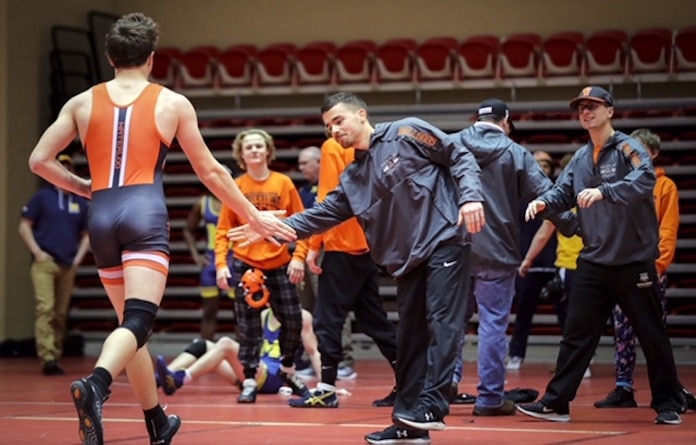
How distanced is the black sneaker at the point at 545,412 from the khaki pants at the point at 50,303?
6.72m

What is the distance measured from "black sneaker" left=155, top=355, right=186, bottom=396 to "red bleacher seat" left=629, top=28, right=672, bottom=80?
9.32 meters

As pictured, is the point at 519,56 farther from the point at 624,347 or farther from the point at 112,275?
the point at 112,275

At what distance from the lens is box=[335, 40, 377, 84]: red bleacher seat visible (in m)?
17.5

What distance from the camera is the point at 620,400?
27.5 feet

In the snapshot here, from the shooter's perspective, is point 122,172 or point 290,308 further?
point 290,308

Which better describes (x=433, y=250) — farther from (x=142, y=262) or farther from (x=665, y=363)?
(x=665, y=363)

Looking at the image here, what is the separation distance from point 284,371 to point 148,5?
37.7ft

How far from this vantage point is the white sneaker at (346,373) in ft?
37.3

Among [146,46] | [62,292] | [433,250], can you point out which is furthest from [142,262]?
[62,292]

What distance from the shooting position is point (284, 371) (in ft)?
30.7

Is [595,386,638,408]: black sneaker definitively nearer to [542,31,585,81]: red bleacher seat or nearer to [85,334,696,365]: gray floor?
[85,334,696,365]: gray floor

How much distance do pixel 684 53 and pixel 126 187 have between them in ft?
40.7

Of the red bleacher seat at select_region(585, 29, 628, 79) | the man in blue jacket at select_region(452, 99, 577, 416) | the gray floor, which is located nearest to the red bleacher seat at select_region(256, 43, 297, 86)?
the gray floor

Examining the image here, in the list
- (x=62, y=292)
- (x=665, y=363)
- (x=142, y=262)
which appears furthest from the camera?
(x=62, y=292)
